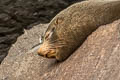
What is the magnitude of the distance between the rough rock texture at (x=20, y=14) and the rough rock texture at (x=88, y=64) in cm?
236

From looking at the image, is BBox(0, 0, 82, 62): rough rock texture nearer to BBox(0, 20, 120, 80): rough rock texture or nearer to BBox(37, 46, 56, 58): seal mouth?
BBox(0, 20, 120, 80): rough rock texture

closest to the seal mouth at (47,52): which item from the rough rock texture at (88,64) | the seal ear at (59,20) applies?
the rough rock texture at (88,64)

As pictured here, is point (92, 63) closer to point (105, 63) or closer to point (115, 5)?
point (105, 63)

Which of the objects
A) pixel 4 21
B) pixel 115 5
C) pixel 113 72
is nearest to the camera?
pixel 113 72

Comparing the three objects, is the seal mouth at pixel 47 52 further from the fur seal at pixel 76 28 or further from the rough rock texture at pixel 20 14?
the rough rock texture at pixel 20 14

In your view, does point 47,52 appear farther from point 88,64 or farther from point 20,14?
point 20,14

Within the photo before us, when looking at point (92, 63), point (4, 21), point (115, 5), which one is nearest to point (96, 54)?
point (92, 63)

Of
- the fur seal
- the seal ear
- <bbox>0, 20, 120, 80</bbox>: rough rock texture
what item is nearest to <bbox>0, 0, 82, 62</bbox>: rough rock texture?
<bbox>0, 20, 120, 80</bbox>: rough rock texture

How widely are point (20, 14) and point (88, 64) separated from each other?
4042 mm

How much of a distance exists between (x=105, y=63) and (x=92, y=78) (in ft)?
0.61

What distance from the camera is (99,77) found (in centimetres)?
364

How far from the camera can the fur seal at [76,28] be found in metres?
4.20

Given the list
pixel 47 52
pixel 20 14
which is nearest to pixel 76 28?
pixel 47 52

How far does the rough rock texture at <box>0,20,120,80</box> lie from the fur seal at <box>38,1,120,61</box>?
0.08 metres
